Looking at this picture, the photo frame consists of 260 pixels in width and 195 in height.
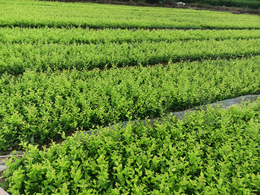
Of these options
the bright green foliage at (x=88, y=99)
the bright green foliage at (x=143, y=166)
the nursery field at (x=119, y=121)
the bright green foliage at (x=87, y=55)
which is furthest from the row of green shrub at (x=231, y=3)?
the bright green foliage at (x=143, y=166)

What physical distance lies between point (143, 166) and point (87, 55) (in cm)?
515

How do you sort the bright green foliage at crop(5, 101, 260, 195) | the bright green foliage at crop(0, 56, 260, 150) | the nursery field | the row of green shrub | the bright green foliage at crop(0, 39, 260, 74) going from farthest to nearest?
the row of green shrub
the bright green foliage at crop(0, 39, 260, 74)
the bright green foliage at crop(0, 56, 260, 150)
the nursery field
the bright green foliage at crop(5, 101, 260, 195)

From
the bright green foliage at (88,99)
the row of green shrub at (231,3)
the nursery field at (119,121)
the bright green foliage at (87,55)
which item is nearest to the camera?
the nursery field at (119,121)

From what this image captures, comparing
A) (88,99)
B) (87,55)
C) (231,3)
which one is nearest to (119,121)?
(88,99)

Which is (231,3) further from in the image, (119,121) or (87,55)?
(119,121)

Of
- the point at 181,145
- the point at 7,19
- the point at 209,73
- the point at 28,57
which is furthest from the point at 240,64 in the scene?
the point at 7,19

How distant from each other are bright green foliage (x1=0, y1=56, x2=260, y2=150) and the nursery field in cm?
3

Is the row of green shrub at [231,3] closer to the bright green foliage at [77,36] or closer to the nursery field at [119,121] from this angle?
the bright green foliage at [77,36]

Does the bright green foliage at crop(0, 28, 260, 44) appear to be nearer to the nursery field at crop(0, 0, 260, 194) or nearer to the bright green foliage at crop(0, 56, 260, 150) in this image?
the nursery field at crop(0, 0, 260, 194)

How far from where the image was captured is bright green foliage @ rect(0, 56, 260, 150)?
3586 millimetres

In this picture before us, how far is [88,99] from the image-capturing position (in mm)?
4188

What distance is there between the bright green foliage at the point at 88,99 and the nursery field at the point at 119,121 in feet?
0.09

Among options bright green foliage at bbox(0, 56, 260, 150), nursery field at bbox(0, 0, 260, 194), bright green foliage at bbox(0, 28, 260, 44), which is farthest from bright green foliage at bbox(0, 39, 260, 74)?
bright green foliage at bbox(0, 56, 260, 150)

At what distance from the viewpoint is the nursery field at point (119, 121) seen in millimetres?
2461
